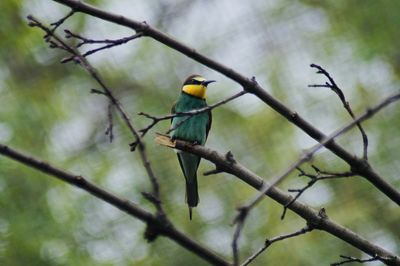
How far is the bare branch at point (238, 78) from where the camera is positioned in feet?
5.14

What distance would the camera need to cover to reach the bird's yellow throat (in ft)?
10.3

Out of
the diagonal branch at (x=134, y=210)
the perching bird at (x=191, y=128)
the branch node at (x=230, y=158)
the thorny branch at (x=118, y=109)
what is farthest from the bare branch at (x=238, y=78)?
the perching bird at (x=191, y=128)

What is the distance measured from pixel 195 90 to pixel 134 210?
2088 mm

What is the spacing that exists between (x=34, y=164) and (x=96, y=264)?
2.96 meters

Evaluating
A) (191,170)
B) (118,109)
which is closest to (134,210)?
(118,109)

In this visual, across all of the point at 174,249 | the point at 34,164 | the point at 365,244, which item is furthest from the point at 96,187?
the point at 174,249

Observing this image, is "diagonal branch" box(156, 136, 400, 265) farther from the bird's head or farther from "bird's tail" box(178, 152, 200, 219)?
the bird's head

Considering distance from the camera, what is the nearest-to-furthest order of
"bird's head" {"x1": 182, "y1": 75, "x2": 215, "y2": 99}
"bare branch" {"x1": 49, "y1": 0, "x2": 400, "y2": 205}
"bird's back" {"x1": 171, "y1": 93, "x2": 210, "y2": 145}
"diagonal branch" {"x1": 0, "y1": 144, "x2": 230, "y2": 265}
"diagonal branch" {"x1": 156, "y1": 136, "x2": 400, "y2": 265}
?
1. "diagonal branch" {"x1": 0, "y1": 144, "x2": 230, "y2": 265}
2. "bare branch" {"x1": 49, "y1": 0, "x2": 400, "y2": 205}
3. "diagonal branch" {"x1": 156, "y1": 136, "x2": 400, "y2": 265}
4. "bird's back" {"x1": 171, "y1": 93, "x2": 210, "y2": 145}
5. "bird's head" {"x1": 182, "y1": 75, "x2": 215, "y2": 99}

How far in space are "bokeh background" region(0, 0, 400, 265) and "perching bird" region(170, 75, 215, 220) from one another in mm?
1162

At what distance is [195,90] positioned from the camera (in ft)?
10.3

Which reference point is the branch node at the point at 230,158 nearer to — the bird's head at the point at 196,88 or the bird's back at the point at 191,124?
the bird's back at the point at 191,124

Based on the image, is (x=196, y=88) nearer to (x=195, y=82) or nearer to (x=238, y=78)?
(x=195, y=82)

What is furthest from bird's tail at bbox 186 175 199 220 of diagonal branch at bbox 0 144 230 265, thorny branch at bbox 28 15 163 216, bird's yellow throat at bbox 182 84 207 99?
diagonal branch at bbox 0 144 230 265

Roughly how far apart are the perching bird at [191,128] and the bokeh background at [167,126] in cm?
116
